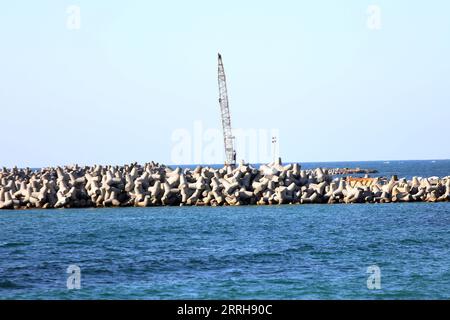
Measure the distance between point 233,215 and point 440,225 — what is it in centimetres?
1021

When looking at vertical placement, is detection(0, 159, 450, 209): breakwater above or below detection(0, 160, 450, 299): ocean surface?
above

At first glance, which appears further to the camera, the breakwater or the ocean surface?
the breakwater

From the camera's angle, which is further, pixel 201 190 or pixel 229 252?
pixel 201 190

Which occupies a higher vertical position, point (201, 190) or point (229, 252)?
point (201, 190)

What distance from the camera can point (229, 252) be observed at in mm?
29297

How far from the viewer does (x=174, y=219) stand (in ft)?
135

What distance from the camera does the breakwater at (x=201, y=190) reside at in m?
48.3

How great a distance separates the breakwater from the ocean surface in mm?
1444

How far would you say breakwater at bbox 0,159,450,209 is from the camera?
48312 mm

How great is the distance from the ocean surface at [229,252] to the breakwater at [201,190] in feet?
4.74

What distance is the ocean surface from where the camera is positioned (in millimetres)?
21906

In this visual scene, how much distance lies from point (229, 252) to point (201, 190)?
63.5 feet

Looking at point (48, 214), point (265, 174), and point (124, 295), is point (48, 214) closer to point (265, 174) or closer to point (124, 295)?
point (265, 174)
